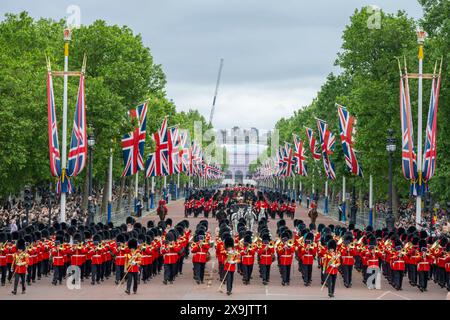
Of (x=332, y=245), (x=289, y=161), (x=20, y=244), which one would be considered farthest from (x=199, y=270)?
(x=289, y=161)

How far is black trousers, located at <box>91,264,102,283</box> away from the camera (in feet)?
85.9

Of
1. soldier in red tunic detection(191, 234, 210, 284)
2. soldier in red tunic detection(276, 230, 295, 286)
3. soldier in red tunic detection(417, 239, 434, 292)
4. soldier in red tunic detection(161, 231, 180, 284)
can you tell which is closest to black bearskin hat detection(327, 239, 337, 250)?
soldier in red tunic detection(276, 230, 295, 286)

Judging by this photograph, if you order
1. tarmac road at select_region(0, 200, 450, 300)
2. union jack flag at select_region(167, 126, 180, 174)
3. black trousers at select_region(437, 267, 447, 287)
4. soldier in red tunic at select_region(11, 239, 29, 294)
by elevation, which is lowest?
tarmac road at select_region(0, 200, 450, 300)

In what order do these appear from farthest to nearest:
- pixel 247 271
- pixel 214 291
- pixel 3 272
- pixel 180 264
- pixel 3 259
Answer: pixel 180 264 < pixel 247 271 < pixel 3 272 < pixel 3 259 < pixel 214 291

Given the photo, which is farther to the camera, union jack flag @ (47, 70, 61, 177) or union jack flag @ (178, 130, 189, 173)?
union jack flag @ (178, 130, 189, 173)

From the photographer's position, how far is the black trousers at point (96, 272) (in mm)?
26186

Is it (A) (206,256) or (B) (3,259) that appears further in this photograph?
(A) (206,256)

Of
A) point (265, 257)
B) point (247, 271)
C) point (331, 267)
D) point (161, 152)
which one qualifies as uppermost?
point (161, 152)

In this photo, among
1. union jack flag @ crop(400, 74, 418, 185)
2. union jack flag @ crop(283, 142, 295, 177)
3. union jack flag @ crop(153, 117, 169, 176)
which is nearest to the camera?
union jack flag @ crop(400, 74, 418, 185)

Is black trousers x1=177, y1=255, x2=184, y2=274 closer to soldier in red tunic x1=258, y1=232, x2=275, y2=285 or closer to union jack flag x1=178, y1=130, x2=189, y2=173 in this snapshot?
soldier in red tunic x1=258, y1=232, x2=275, y2=285

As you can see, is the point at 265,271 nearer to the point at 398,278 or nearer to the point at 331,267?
the point at 331,267

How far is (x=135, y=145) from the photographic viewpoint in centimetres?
4853

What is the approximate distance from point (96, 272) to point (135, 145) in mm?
22269

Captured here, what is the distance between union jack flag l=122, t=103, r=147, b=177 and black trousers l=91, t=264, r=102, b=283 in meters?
20.5
